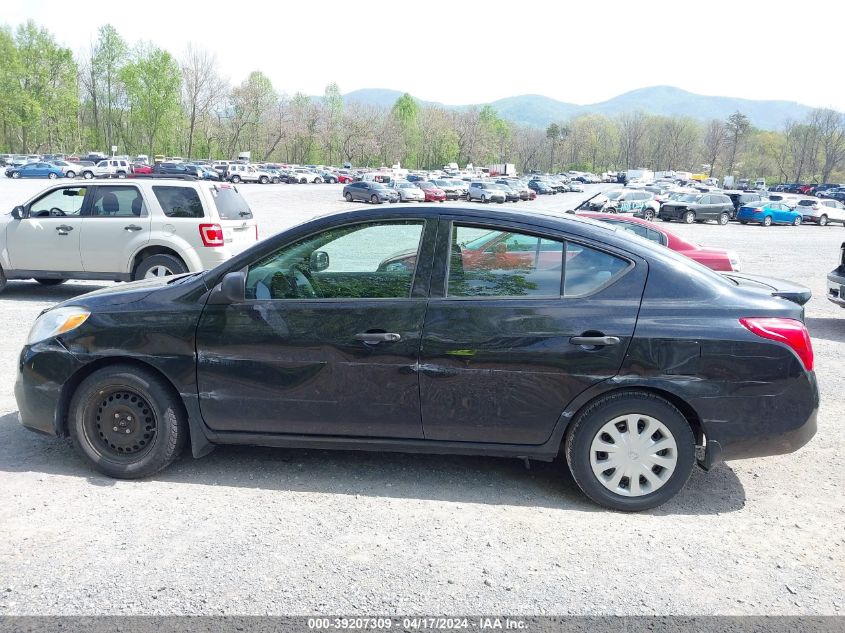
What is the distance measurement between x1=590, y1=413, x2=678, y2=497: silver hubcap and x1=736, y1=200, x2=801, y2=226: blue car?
39.1 metres

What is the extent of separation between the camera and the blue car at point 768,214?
127 feet

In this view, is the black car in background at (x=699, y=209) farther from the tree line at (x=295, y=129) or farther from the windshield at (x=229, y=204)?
the tree line at (x=295, y=129)

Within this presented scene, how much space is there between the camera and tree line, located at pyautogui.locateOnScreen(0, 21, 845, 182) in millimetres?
95438

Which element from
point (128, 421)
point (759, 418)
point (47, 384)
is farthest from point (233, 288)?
point (759, 418)

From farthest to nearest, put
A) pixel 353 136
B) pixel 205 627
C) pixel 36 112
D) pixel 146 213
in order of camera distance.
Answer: pixel 353 136
pixel 36 112
pixel 146 213
pixel 205 627

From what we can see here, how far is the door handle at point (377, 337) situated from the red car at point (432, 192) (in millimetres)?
48379

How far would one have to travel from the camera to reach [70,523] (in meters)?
3.79

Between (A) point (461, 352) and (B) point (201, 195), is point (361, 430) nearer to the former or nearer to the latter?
(A) point (461, 352)

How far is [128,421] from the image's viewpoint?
4332 millimetres

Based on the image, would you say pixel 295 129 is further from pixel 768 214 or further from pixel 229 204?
pixel 229 204

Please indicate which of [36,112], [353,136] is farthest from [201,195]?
[353,136]

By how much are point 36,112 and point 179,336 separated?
Result: 341 feet

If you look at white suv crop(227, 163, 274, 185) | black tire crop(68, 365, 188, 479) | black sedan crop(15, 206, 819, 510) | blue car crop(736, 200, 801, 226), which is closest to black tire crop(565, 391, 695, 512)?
black sedan crop(15, 206, 819, 510)

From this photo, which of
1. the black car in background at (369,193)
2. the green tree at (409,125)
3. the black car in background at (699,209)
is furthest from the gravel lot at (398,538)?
the green tree at (409,125)
